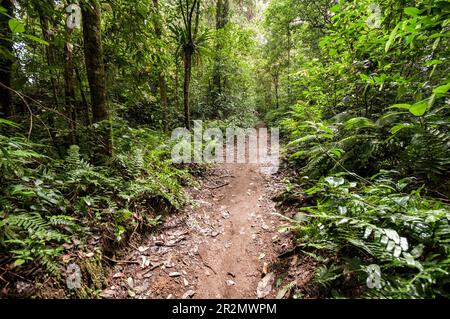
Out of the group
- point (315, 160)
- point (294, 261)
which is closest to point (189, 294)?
point (294, 261)

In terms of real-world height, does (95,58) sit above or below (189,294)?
above

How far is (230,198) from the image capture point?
5.39 meters

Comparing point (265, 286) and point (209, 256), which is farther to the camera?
point (209, 256)

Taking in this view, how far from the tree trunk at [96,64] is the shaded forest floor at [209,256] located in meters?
2.09

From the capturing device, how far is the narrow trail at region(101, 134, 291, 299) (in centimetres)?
270

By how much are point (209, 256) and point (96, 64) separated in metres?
3.82

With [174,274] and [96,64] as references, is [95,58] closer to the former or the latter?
[96,64]

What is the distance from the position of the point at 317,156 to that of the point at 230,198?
2.26 meters

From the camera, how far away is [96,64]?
3.86 m

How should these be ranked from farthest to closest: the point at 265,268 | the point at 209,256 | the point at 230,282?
1. the point at 209,256
2. the point at 265,268
3. the point at 230,282

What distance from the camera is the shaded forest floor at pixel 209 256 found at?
269cm
